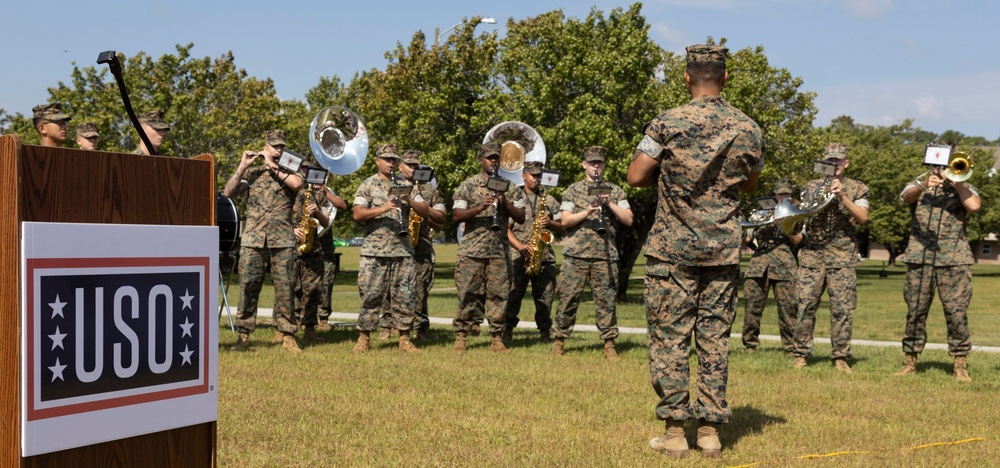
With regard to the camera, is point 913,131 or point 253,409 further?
point 913,131

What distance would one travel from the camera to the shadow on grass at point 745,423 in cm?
672

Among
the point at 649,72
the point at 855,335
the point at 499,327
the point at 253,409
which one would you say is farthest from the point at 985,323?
the point at 253,409

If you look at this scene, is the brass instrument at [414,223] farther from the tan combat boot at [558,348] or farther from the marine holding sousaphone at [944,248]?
the marine holding sousaphone at [944,248]

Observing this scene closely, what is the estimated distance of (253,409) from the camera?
7.24m

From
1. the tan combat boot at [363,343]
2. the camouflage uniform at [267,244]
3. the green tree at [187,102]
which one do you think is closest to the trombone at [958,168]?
the tan combat boot at [363,343]

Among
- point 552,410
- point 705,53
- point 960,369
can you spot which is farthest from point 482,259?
point 705,53

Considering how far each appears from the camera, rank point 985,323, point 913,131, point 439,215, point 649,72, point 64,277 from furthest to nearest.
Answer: point 913,131 → point 649,72 → point 985,323 → point 439,215 → point 64,277

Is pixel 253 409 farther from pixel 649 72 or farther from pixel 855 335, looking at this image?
pixel 649 72

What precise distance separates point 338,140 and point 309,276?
1890mm

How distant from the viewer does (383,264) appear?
1141 cm

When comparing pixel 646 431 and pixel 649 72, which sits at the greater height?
pixel 649 72

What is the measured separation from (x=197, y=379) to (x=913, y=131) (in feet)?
483

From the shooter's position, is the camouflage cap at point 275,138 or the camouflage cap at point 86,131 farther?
the camouflage cap at point 275,138

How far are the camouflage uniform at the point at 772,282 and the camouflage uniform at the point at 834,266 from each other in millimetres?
1389
